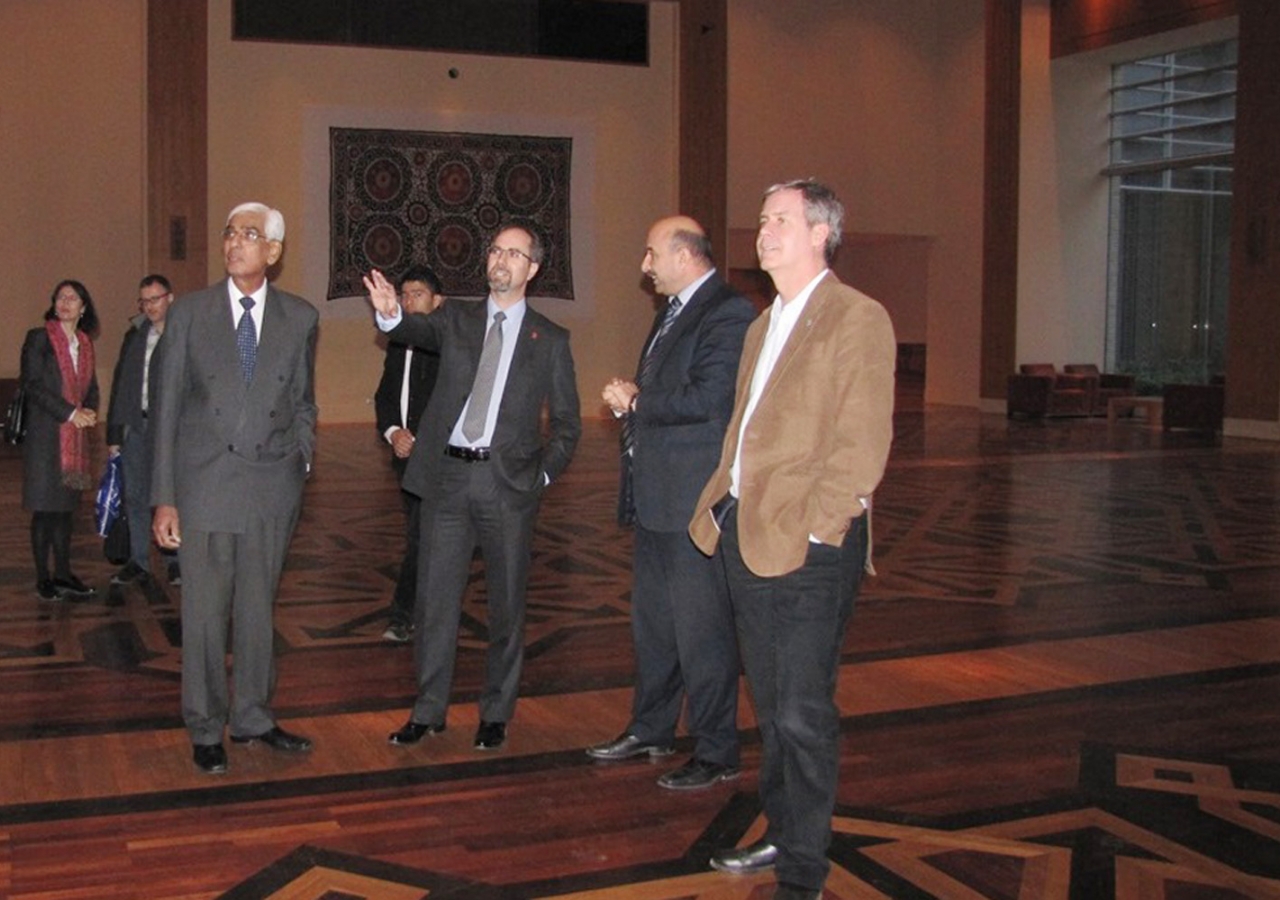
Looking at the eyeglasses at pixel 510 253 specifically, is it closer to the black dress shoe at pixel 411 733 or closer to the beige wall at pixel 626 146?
the black dress shoe at pixel 411 733

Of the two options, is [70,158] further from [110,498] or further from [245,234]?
[245,234]

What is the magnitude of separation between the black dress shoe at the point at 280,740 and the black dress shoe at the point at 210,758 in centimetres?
17

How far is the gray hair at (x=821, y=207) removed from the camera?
112 inches

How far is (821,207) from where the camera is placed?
9.33 ft

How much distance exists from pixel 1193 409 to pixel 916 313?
20.2 feet

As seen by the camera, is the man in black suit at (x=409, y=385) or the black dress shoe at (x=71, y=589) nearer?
the man in black suit at (x=409, y=385)

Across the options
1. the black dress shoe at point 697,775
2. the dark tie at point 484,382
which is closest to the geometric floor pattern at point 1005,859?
the black dress shoe at point 697,775

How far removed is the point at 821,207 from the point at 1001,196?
16.6 m

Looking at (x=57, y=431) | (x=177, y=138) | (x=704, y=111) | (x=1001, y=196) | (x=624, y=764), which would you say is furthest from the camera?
(x=1001, y=196)

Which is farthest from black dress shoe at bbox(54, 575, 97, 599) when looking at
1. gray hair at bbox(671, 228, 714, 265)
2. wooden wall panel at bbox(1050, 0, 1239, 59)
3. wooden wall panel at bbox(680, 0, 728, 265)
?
wooden wall panel at bbox(1050, 0, 1239, 59)

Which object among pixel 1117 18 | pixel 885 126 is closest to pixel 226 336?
pixel 1117 18

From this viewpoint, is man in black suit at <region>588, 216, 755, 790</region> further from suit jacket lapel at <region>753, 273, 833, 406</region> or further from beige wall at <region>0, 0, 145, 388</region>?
beige wall at <region>0, 0, 145, 388</region>

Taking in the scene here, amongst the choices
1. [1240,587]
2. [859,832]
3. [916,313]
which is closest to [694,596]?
[859,832]

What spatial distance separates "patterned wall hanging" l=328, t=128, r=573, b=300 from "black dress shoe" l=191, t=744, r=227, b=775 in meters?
12.7
